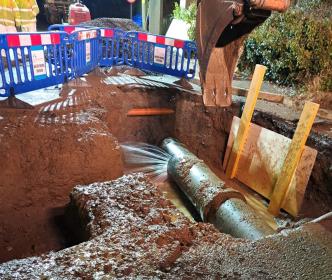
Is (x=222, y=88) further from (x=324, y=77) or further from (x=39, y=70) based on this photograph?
(x=39, y=70)

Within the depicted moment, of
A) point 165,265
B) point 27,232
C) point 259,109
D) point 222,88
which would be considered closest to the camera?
point 165,265

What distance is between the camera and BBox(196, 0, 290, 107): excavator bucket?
300cm

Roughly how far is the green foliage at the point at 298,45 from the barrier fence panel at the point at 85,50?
3.70 metres

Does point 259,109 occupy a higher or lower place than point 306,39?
lower

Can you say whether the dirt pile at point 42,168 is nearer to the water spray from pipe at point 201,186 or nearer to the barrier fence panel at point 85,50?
the water spray from pipe at point 201,186

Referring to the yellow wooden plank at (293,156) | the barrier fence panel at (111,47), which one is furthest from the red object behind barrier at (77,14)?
the yellow wooden plank at (293,156)

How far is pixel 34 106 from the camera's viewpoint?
4.27 m

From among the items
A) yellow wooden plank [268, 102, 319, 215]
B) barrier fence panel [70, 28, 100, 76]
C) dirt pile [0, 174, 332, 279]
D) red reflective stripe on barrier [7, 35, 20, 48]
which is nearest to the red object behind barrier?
barrier fence panel [70, 28, 100, 76]

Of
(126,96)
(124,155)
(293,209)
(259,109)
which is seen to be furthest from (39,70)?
(293,209)

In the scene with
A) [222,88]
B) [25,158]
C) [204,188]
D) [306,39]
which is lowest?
[204,188]

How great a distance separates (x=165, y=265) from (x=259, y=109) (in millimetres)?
4104

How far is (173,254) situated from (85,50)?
4780mm

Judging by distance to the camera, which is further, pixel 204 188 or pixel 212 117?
pixel 212 117

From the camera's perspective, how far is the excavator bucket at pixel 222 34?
3.00 m
